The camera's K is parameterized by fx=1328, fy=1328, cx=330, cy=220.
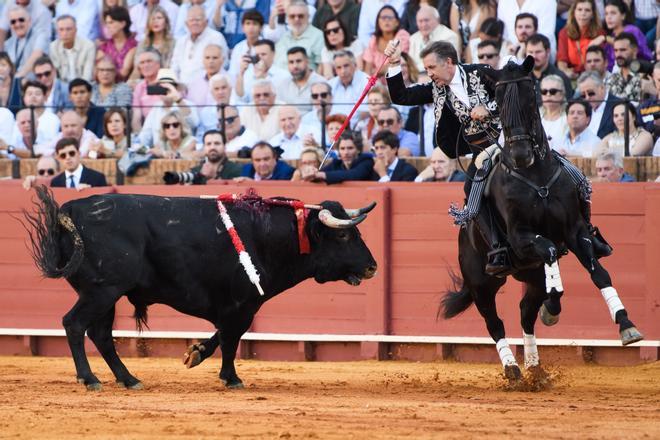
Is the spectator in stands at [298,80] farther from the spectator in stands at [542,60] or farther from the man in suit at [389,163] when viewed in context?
the spectator in stands at [542,60]

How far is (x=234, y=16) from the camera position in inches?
575

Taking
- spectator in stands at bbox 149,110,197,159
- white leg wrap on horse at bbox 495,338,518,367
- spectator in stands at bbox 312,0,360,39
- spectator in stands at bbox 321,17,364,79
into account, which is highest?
spectator in stands at bbox 312,0,360,39

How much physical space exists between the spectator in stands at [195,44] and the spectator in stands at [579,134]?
421 cm

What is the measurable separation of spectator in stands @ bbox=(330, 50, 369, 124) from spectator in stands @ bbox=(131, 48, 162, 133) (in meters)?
2.18

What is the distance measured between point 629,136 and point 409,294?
2401mm

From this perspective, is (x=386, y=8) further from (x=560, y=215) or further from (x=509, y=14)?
(x=560, y=215)

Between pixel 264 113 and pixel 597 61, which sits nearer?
Answer: pixel 597 61

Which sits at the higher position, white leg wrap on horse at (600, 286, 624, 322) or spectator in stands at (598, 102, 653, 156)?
spectator in stands at (598, 102, 653, 156)

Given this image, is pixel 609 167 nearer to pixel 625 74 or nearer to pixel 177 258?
pixel 625 74

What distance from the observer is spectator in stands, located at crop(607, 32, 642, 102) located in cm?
1180

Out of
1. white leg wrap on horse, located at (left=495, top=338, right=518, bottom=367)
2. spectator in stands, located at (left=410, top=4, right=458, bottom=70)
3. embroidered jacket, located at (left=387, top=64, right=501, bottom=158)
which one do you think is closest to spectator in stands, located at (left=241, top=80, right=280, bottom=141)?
spectator in stands, located at (left=410, top=4, right=458, bottom=70)

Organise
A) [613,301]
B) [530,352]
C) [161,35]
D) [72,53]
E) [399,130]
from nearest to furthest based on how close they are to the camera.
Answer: [613,301], [530,352], [399,130], [161,35], [72,53]

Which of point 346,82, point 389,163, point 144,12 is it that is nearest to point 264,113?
point 346,82

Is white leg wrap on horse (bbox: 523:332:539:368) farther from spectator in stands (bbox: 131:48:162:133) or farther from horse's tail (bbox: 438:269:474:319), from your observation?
spectator in stands (bbox: 131:48:162:133)
